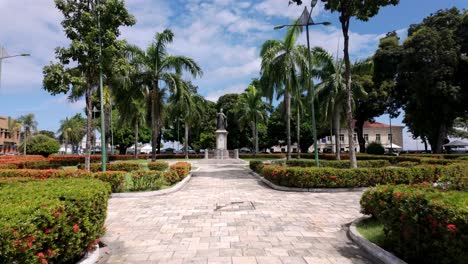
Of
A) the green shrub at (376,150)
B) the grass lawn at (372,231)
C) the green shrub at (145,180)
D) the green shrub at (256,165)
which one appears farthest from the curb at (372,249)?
the green shrub at (376,150)

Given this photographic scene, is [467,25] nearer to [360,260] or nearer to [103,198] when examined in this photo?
[360,260]

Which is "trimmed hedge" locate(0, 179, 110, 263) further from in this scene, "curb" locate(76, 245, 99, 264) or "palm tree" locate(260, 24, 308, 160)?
"palm tree" locate(260, 24, 308, 160)

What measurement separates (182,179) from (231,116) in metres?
36.2

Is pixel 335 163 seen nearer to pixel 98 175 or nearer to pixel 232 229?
pixel 98 175

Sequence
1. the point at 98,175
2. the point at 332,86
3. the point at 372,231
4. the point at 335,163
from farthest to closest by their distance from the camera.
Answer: the point at 332,86 → the point at 335,163 → the point at 98,175 → the point at 372,231

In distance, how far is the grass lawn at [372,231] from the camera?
5.93 metres

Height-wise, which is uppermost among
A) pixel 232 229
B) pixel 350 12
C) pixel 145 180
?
pixel 350 12

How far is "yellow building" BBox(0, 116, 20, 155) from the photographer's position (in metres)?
68.1

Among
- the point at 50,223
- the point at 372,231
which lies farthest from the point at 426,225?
the point at 50,223

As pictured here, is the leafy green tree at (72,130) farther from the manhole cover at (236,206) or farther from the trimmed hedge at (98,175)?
the manhole cover at (236,206)

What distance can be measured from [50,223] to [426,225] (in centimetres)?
502

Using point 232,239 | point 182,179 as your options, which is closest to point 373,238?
point 232,239

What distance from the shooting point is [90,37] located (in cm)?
1463

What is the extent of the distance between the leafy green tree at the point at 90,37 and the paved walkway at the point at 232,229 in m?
7.08
